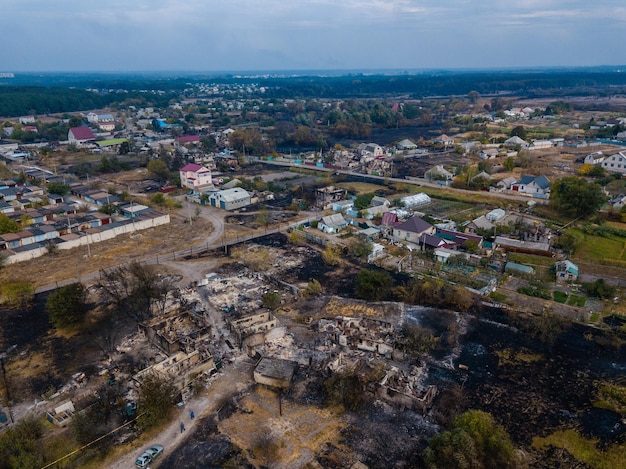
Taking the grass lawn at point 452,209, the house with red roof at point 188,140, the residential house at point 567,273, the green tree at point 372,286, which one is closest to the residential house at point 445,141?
the grass lawn at point 452,209

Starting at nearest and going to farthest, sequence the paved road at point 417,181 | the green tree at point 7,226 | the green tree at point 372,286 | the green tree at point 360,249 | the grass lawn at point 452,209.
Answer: the green tree at point 372,286 → the green tree at point 360,249 → the green tree at point 7,226 → the grass lawn at point 452,209 → the paved road at point 417,181

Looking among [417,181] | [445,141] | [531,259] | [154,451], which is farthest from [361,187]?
[154,451]

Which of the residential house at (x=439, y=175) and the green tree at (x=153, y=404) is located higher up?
the residential house at (x=439, y=175)

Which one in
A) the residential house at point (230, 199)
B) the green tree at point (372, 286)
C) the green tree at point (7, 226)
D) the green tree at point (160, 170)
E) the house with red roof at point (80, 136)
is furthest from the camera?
the house with red roof at point (80, 136)

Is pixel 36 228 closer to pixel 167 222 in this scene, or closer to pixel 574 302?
pixel 167 222

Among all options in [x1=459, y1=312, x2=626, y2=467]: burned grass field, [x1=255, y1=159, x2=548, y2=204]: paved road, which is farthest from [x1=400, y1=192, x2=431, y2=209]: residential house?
[x1=459, y1=312, x2=626, y2=467]: burned grass field

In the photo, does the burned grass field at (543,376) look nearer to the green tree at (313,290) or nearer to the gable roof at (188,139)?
the green tree at (313,290)

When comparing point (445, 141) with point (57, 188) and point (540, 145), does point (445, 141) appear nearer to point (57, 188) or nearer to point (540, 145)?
point (540, 145)
